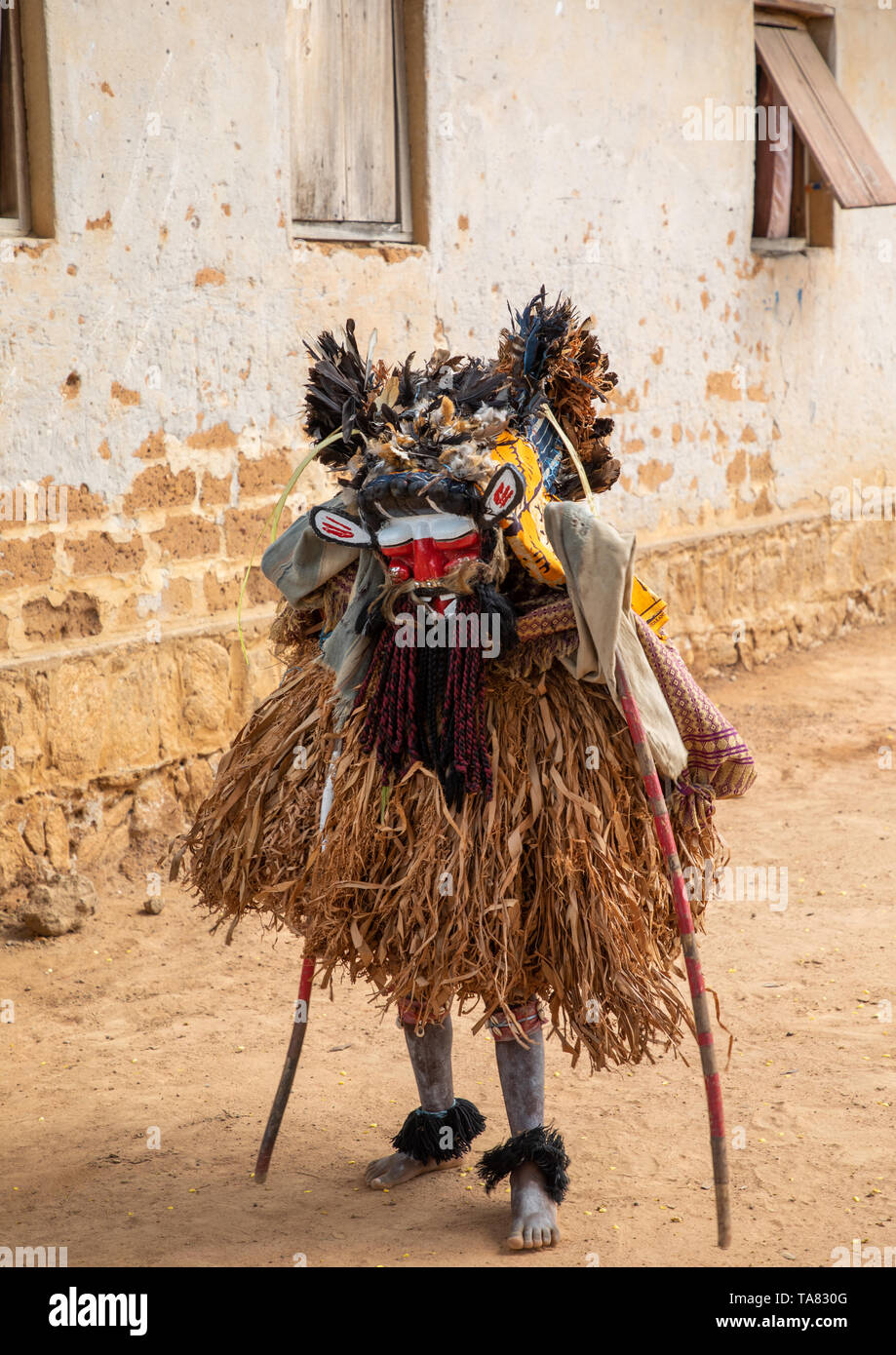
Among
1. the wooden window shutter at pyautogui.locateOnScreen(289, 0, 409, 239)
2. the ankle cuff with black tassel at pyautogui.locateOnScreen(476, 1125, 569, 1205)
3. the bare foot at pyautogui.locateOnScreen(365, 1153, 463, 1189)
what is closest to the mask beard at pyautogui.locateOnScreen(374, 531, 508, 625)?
the ankle cuff with black tassel at pyautogui.locateOnScreen(476, 1125, 569, 1205)

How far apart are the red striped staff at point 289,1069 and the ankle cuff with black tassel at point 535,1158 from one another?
0.49 m

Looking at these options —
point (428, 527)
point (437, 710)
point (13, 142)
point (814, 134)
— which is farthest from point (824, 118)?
point (437, 710)

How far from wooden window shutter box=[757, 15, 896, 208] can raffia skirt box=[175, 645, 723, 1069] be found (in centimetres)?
652

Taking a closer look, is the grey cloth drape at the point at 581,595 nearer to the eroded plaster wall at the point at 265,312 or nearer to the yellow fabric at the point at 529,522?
the yellow fabric at the point at 529,522

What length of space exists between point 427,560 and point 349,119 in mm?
3836

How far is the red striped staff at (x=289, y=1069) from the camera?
2988 millimetres

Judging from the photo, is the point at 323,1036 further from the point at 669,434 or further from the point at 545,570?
the point at 669,434

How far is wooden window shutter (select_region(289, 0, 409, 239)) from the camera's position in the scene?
225 inches

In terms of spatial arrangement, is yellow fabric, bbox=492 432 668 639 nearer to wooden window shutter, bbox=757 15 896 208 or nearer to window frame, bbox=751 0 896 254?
window frame, bbox=751 0 896 254

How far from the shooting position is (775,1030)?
4.02 meters

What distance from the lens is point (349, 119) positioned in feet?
19.4

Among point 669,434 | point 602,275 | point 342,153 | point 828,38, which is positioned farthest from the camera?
point 828,38

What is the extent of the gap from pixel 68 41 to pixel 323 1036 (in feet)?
11.7

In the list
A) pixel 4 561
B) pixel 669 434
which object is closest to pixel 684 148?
pixel 669 434
